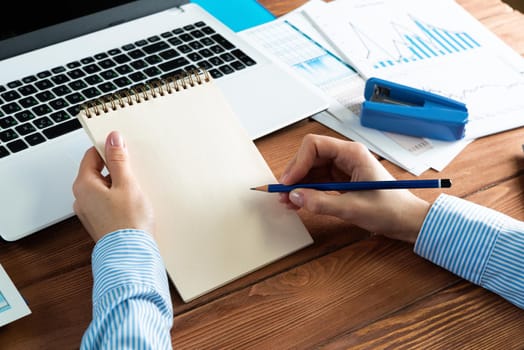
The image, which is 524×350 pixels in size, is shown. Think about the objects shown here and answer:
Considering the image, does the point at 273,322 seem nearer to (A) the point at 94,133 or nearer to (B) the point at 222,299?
(B) the point at 222,299

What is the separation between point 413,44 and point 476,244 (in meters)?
0.46

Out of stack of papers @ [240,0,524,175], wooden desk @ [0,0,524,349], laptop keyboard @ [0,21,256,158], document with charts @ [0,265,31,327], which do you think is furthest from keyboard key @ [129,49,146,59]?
document with charts @ [0,265,31,327]

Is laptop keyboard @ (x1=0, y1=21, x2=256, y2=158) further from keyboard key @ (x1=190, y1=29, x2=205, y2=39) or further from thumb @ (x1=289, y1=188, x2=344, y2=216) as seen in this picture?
thumb @ (x1=289, y1=188, x2=344, y2=216)

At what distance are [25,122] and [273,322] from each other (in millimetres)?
465

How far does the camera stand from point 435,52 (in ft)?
3.30

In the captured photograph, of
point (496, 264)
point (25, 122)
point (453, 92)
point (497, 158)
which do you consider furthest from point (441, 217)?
point (25, 122)

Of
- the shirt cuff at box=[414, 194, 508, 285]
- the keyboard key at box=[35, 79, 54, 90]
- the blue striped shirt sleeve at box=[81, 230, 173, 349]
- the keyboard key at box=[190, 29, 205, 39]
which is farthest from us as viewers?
the keyboard key at box=[190, 29, 205, 39]

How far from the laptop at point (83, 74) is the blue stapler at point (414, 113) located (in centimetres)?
8

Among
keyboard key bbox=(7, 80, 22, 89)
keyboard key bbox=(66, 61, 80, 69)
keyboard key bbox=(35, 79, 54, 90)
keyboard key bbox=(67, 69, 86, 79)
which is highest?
keyboard key bbox=(66, 61, 80, 69)

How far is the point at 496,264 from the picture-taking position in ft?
2.18

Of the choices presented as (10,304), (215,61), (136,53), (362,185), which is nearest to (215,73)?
(215,61)

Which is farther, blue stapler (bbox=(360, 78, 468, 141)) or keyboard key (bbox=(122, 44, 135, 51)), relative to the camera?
keyboard key (bbox=(122, 44, 135, 51))

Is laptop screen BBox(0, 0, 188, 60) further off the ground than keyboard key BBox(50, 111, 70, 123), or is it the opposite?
laptop screen BBox(0, 0, 188, 60)

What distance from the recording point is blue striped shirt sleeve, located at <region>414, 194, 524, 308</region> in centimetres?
66
